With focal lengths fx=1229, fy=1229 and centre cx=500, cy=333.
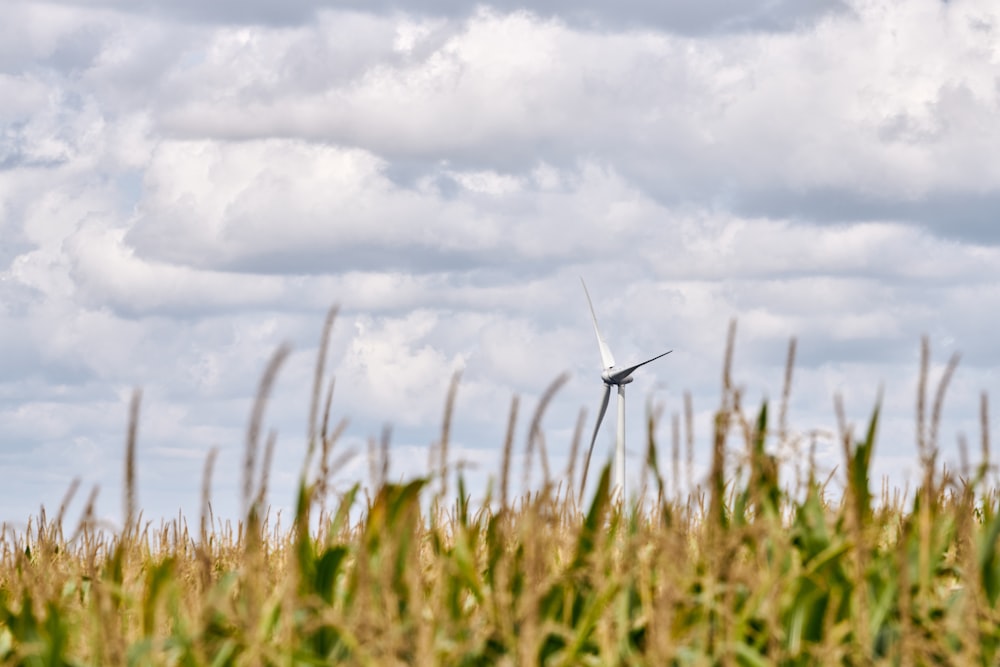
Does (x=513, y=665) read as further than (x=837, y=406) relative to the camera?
No

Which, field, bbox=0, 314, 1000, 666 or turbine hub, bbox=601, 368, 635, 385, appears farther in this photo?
turbine hub, bbox=601, 368, 635, 385

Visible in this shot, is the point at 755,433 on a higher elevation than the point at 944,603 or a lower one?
higher

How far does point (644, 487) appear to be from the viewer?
26.8 feet

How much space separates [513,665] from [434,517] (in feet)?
8.41

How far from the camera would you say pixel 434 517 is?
9109 mm

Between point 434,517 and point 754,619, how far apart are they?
268 cm

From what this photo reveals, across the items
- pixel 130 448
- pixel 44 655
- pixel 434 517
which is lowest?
pixel 44 655

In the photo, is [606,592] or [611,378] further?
[611,378]

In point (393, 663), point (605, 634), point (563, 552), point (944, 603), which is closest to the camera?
point (393, 663)

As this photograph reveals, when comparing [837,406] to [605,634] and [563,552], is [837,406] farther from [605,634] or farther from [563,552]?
[563,552]

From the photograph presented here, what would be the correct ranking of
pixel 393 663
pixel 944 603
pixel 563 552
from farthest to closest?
pixel 563 552 → pixel 944 603 → pixel 393 663

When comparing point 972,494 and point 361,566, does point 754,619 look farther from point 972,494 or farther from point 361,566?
point 361,566

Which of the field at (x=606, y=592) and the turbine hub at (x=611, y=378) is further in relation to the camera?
the turbine hub at (x=611, y=378)

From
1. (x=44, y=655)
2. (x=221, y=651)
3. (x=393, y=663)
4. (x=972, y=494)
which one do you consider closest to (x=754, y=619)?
(x=972, y=494)
